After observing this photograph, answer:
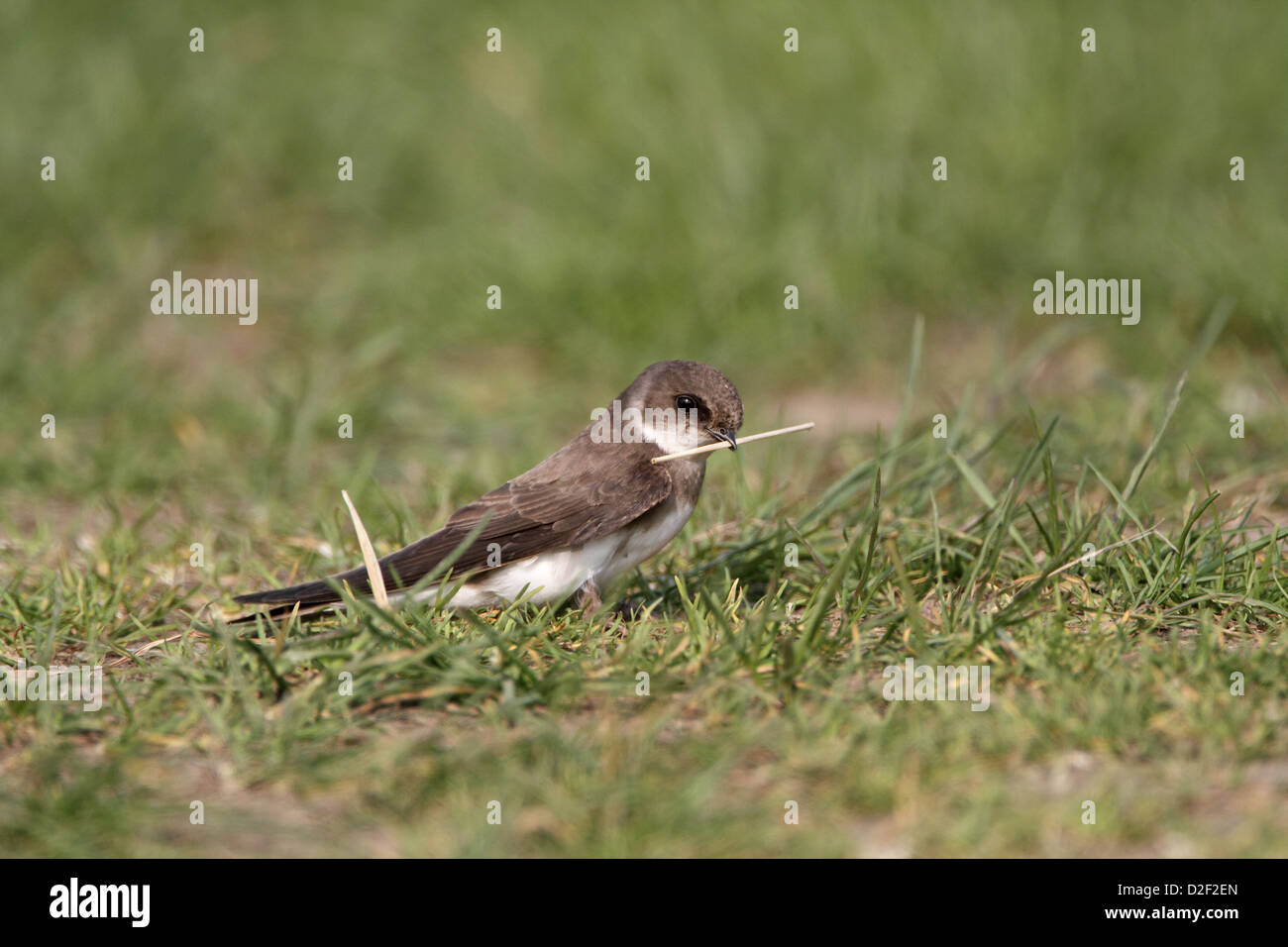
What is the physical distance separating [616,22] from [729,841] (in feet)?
23.3

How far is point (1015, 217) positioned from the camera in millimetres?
7441

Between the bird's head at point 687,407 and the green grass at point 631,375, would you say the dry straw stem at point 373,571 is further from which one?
the bird's head at point 687,407

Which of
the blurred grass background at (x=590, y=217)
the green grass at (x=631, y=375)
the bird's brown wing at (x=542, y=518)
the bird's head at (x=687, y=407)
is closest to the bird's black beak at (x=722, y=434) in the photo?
the bird's head at (x=687, y=407)

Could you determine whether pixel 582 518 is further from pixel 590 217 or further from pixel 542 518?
pixel 590 217

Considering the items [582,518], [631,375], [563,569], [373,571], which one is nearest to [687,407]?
[582,518]

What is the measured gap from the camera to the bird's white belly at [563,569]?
4.36 metres

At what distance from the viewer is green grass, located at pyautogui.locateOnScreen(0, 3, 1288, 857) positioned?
331 cm

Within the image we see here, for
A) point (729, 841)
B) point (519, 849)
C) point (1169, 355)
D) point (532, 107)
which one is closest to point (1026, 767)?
point (729, 841)

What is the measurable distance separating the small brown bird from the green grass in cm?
18

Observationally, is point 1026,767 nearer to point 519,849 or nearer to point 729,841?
point 729,841

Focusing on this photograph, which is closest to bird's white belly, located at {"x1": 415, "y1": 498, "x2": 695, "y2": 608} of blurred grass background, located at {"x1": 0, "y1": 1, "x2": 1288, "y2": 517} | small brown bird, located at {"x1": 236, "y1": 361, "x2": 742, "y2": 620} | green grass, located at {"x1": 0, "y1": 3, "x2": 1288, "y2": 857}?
small brown bird, located at {"x1": 236, "y1": 361, "x2": 742, "y2": 620}

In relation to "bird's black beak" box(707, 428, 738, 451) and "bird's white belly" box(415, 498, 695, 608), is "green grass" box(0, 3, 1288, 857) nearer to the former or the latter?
"bird's white belly" box(415, 498, 695, 608)

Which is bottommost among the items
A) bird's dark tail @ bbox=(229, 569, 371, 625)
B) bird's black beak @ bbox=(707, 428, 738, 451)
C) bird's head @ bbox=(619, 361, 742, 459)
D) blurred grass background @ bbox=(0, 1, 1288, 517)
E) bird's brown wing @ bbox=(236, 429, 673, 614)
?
bird's dark tail @ bbox=(229, 569, 371, 625)

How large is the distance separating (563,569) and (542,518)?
0.16 metres
